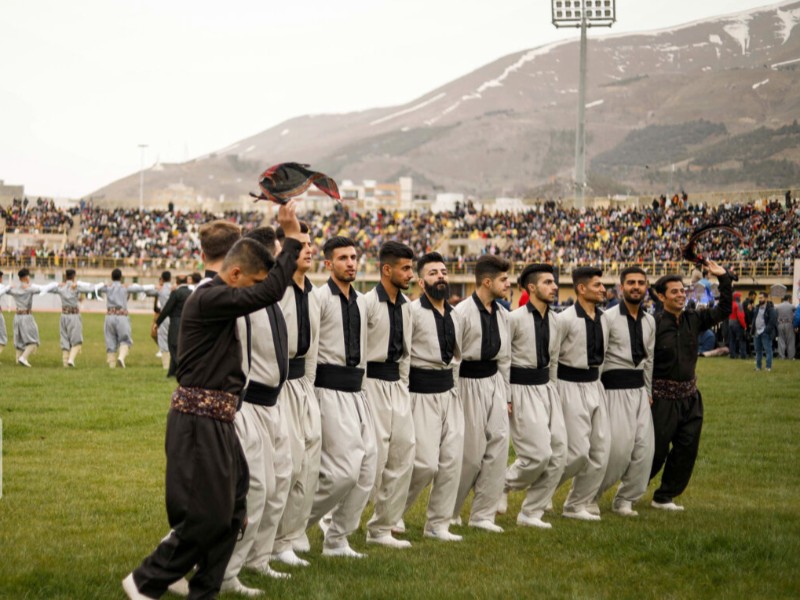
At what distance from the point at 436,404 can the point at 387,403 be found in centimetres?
62

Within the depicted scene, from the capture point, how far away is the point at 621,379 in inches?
427

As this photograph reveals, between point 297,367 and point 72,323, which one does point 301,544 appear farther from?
point 72,323

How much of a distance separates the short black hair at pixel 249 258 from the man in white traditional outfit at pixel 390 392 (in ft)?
8.26

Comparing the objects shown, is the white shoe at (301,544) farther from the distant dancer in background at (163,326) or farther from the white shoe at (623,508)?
the distant dancer in background at (163,326)

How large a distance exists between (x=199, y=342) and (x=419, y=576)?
2495 millimetres

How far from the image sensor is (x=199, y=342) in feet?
20.6

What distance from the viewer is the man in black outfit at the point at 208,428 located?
20.1ft

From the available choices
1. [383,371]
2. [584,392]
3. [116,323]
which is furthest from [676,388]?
[116,323]

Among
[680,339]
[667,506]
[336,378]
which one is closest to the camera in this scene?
[336,378]

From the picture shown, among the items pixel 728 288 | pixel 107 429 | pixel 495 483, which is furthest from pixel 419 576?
pixel 107 429

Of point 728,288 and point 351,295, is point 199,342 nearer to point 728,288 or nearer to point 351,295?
point 351,295

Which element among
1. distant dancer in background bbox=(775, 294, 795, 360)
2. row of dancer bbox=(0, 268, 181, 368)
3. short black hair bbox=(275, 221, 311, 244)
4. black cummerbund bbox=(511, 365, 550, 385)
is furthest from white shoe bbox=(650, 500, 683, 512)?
distant dancer in background bbox=(775, 294, 795, 360)

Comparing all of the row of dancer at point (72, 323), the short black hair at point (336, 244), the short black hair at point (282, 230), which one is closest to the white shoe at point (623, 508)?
the short black hair at point (336, 244)

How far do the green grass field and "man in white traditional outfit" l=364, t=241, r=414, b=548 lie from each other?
36 centimetres
